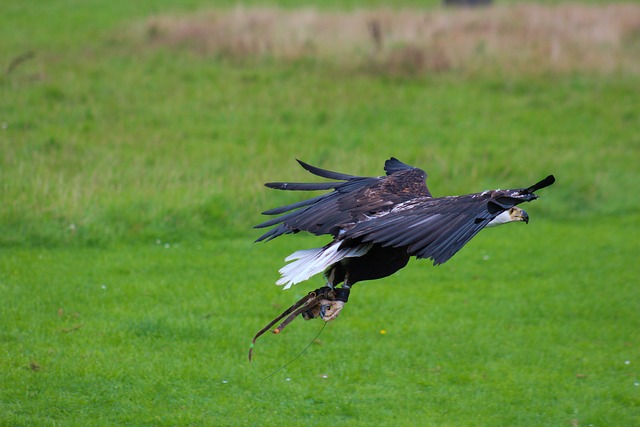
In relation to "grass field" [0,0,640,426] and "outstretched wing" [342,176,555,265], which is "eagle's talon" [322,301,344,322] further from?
"grass field" [0,0,640,426]

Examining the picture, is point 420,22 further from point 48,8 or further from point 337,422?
point 337,422

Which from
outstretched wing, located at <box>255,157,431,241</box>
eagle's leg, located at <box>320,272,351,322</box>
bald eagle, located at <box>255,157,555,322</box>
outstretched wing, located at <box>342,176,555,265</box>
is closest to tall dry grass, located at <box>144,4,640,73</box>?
Answer: outstretched wing, located at <box>255,157,431,241</box>

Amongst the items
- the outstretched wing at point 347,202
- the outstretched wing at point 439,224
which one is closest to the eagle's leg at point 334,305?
the outstretched wing at point 439,224

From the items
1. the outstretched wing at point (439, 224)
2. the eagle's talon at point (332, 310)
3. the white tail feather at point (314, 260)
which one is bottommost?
the eagle's talon at point (332, 310)

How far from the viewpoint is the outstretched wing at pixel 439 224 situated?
15.9 feet

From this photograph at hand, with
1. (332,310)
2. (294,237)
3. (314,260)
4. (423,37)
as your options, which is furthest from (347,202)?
(423,37)

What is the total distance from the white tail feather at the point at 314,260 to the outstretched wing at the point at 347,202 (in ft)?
0.93

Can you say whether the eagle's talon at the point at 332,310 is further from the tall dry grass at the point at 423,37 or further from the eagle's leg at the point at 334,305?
the tall dry grass at the point at 423,37

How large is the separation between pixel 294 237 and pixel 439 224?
16.4ft

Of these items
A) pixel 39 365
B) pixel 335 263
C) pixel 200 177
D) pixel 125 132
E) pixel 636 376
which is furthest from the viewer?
pixel 125 132

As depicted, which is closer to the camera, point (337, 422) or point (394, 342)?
point (337, 422)

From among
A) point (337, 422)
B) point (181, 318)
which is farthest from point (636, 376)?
point (181, 318)

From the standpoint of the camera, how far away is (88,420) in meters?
6.01

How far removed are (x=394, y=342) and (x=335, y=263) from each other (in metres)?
2.38
